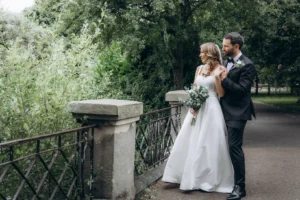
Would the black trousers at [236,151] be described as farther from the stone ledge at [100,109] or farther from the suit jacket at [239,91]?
the stone ledge at [100,109]

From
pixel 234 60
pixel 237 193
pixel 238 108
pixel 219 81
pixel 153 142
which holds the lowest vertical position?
pixel 237 193

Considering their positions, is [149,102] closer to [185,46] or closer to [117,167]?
[185,46]

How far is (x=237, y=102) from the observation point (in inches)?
219

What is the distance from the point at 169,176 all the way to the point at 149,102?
10.3m

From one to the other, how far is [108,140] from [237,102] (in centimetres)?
195

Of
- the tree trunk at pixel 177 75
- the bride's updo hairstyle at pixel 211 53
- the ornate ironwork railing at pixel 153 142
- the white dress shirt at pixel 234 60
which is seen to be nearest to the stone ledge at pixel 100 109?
the ornate ironwork railing at pixel 153 142

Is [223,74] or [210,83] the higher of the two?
[223,74]

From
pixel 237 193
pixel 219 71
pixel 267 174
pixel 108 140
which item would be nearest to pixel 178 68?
pixel 267 174

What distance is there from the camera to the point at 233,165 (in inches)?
217

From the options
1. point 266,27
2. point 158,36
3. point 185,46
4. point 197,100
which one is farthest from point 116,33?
point 197,100

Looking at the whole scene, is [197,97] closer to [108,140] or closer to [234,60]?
[234,60]

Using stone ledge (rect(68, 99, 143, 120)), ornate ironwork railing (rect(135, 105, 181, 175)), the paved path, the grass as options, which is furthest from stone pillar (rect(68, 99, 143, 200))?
the grass

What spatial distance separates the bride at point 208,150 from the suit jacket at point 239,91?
6.0 inches

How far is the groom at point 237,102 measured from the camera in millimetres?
5422
